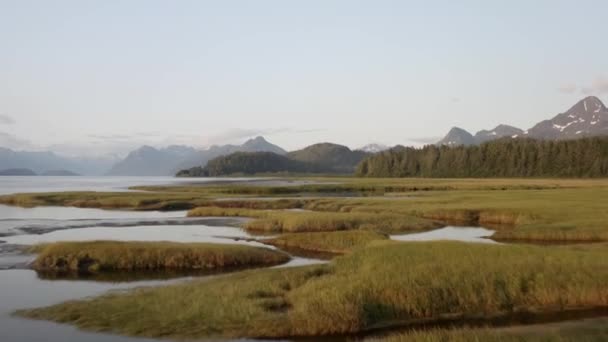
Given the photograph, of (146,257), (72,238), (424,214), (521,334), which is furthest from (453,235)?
(72,238)

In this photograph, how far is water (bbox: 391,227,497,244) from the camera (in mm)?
51469

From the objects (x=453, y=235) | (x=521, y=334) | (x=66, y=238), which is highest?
(x=66, y=238)

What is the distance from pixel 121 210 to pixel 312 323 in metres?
73.6

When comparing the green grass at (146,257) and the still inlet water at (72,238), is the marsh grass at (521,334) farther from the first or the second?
the green grass at (146,257)

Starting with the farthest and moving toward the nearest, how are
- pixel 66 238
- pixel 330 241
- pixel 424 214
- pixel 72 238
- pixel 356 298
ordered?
pixel 424 214 → pixel 66 238 → pixel 72 238 → pixel 330 241 → pixel 356 298

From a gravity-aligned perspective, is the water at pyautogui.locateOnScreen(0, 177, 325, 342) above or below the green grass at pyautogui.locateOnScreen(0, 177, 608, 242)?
below

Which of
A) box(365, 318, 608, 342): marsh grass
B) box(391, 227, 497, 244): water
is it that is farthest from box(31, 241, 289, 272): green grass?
box(365, 318, 608, 342): marsh grass

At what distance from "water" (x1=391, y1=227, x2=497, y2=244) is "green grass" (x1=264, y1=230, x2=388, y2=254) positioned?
4.22 meters

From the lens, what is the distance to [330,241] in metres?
48.2

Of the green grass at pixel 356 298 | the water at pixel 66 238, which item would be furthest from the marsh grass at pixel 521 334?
the water at pixel 66 238

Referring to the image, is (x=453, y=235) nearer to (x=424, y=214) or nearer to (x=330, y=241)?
(x=330, y=241)

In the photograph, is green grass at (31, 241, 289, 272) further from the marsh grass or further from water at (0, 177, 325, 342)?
the marsh grass

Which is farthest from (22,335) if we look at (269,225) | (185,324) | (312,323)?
(269,225)

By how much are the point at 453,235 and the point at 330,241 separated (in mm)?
13342
